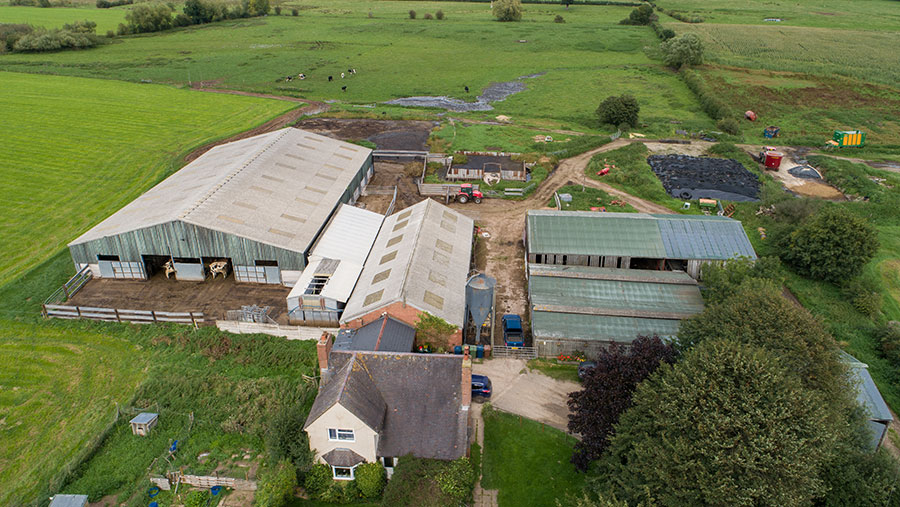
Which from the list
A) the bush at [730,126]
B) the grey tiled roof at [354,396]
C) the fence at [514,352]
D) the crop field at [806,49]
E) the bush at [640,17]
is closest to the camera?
the grey tiled roof at [354,396]

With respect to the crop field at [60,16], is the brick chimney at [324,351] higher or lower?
lower

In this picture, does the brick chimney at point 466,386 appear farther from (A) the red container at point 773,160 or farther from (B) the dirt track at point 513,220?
(A) the red container at point 773,160

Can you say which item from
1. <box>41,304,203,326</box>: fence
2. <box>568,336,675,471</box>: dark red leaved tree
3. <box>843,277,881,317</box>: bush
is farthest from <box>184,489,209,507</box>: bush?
<box>843,277,881,317</box>: bush

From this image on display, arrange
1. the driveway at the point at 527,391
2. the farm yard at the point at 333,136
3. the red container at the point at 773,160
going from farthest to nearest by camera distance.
Answer: the red container at the point at 773,160 → the driveway at the point at 527,391 → the farm yard at the point at 333,136

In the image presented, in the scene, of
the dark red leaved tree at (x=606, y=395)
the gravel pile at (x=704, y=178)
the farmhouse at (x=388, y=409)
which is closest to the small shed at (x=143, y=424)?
the farmhouse at (x=388, y=409)

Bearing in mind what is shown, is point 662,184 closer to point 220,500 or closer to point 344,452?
point 344,452

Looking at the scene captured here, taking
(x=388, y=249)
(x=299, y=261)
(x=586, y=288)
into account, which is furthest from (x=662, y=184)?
(x=299, y=261)


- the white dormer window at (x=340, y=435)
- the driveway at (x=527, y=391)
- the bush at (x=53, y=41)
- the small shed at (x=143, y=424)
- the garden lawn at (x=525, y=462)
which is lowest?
the garden lawn at (x=525, y=462)

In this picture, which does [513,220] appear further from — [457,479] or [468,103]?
[468,103]
